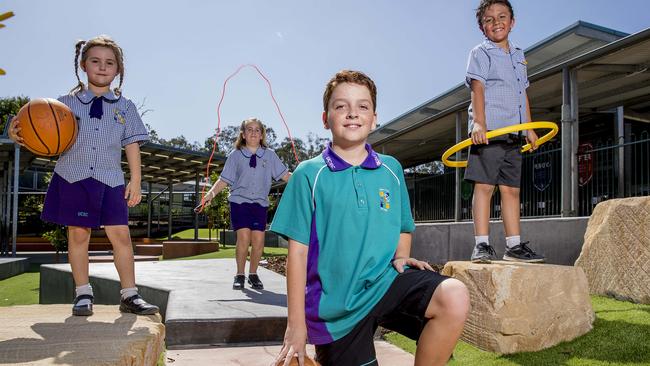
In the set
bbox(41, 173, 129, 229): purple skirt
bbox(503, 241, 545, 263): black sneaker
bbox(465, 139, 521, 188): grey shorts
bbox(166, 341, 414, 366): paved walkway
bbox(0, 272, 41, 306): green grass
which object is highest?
bbox(465, 139, 521, 188): grey shorts

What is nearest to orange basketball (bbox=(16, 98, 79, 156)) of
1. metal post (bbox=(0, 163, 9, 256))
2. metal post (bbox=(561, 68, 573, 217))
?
metal post (bbox=(561, 68, 573, 217))

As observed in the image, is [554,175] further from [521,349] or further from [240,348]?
[240,348]

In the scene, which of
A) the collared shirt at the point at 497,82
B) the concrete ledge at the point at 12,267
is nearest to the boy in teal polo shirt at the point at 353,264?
the collared shirt at the point at 497,82

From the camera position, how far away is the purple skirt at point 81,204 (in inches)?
133

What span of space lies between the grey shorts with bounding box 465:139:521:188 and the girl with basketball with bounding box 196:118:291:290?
8.40 ft

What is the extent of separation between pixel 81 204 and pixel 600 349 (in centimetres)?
326

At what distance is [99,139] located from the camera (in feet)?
11.6

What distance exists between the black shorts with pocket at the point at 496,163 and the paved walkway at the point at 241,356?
139 centimetres

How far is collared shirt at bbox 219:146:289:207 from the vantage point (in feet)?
19.2

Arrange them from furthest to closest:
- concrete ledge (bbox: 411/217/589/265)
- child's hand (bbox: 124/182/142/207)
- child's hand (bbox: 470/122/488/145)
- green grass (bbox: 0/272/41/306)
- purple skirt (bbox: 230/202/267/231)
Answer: green grass (bbox: 0/272/41/306)
purple skirt (bbox: 230/202/267/231)
concrete ledge (bbox: 411/217/589/265)
child's hand (bbox: 470/122/488/145)
child's hand (bbox: 124/182/142/207)

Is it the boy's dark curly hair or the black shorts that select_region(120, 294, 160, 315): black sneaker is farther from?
the boy's dark curly hair

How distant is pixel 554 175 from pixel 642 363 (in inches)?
255

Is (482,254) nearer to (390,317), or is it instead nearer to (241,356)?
(241,356)

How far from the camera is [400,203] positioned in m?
2.23
